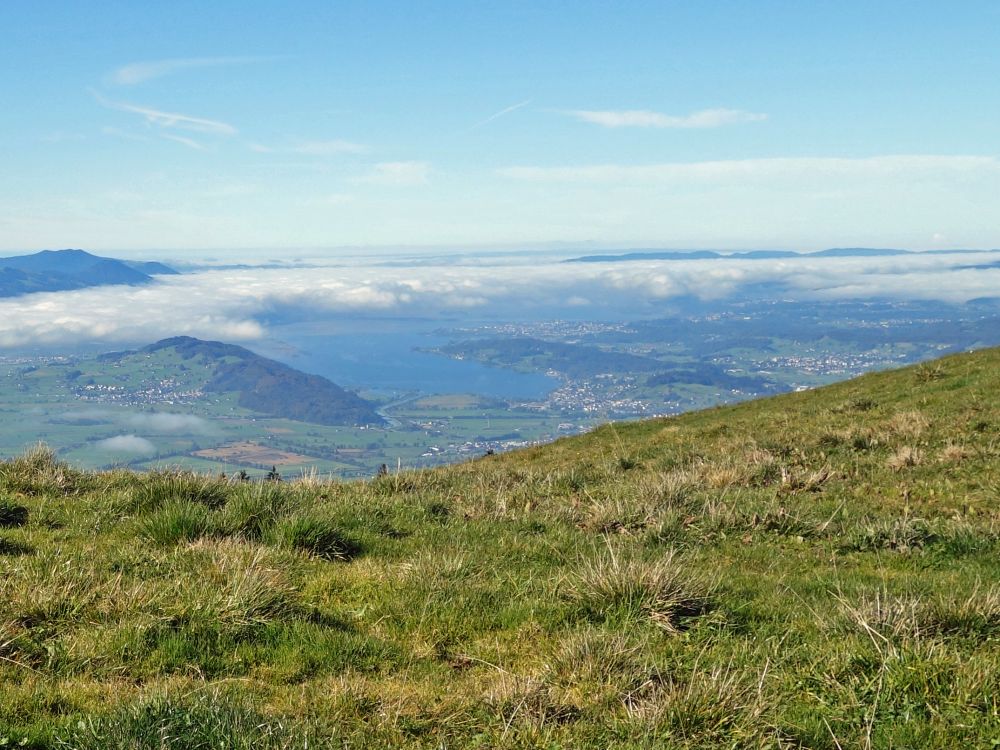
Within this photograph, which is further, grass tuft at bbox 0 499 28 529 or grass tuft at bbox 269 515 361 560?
grass tuft at bbox 0 499 28 529

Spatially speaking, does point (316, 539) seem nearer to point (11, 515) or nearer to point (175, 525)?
point (175, 525)

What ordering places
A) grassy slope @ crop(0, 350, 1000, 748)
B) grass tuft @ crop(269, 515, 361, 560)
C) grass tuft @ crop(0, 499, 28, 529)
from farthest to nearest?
1. grass tuft @ crop(0, 499, 28, 529)
2. grass tuft @ crop(269, 515, 361, 560)
3. grassy slope @ crop(0, 350, 1000, 748)

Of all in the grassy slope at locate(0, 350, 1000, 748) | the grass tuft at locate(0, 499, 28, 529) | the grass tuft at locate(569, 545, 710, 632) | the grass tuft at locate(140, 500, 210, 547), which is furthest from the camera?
the grass tuft at locate(0, 499, 28, 529)

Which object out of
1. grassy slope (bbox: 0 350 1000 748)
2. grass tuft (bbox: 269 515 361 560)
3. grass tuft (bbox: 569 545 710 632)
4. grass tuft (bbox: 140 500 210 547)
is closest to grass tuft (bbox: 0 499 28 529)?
grassy slope (bbox: 0 350 1000 748)

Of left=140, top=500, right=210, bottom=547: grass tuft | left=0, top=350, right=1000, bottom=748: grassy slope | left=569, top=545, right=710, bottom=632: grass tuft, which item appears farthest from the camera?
left=140, top=500, right=210, bottom=547: grass tuft

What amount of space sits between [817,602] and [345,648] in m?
4.59

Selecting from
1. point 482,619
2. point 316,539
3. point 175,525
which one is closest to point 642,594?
point 482,619

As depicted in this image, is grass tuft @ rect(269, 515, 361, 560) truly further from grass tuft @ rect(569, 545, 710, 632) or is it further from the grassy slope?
grass tuft @ rect(569, 545, 710, 632)

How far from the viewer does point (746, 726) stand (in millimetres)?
4660

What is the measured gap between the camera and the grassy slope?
4648 millimetres

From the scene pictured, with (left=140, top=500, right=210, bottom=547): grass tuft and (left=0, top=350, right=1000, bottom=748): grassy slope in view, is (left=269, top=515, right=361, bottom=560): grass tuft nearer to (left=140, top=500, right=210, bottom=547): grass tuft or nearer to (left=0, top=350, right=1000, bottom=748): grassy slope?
(left=0, top=350, right=1000, bottom=748): grassy slope

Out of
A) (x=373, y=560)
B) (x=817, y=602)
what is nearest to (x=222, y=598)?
(x=373, y=560)

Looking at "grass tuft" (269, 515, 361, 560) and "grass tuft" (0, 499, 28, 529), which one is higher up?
"grass tuft" (0, 499, 28, 529)

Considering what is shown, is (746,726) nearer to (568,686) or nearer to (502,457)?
(568,686)
